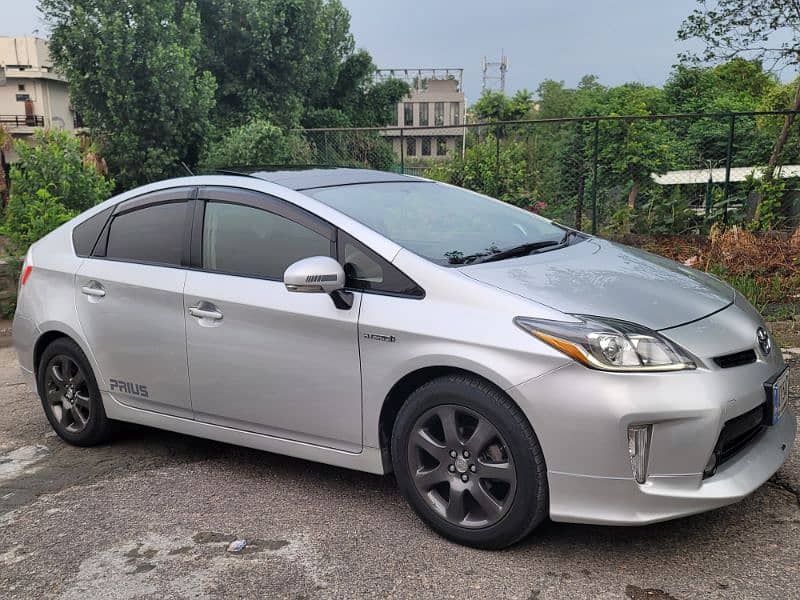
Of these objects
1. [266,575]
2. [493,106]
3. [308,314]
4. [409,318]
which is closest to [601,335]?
[409,318]

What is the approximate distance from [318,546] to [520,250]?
A: 1630 millimetres

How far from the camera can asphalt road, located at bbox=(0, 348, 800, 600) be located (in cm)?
298

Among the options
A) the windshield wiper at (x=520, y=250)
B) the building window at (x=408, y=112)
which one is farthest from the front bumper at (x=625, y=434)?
the building window at (x=408, y=112)

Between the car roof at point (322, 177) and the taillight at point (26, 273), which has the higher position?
the car roof at point (322, 177)

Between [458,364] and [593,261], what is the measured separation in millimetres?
1004

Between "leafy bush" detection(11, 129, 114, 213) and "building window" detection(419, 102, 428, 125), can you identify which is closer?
"leafy bush" detection(11, 129, 114, 213)

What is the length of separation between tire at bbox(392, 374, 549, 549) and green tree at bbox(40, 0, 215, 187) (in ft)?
51.4

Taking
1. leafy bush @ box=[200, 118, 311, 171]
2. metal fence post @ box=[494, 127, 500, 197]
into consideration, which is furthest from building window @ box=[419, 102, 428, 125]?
metal fence post @ box=[494, 127, 500, 197]

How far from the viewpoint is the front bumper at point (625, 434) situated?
9.33 ft

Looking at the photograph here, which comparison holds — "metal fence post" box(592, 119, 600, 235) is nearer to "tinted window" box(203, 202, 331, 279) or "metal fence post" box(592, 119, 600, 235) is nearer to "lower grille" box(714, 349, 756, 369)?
"tinted window" box(203, 202, 331, 279)

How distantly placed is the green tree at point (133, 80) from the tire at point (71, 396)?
538 inches

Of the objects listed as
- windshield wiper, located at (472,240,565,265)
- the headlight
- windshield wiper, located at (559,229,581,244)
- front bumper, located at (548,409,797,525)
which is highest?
windshield wiper, located at (472,240,565,265)

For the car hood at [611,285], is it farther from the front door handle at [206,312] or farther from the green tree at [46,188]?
the green tree at [46,188]

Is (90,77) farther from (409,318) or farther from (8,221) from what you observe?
(409,318)
